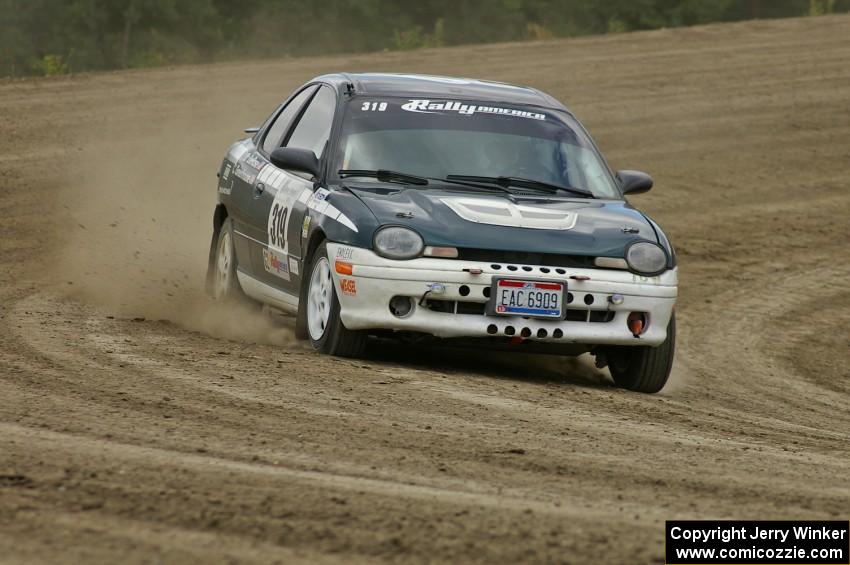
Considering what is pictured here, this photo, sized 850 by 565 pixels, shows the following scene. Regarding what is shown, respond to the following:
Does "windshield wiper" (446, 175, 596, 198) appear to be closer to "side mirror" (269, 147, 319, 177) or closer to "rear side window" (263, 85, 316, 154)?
"side mirror" (269, 147, 319, 177)

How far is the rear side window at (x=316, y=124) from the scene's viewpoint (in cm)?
929

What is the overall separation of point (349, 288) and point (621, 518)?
11.4 ft

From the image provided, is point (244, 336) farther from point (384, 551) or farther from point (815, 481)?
point (384, 551)

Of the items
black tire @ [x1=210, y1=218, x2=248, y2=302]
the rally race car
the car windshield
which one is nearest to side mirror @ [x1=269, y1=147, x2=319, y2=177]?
the rally race car

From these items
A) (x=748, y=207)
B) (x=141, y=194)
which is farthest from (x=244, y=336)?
(x=748, y=207)

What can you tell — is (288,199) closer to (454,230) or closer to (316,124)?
(316,124)

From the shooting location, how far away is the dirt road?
4.44 meters

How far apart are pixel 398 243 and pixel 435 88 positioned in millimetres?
1845

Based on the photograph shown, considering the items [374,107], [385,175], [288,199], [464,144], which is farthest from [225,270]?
[464,144]

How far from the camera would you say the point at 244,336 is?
9.49 m

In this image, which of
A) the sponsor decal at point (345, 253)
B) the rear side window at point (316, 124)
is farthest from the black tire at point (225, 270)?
the sponsor decal at point (345, 253)

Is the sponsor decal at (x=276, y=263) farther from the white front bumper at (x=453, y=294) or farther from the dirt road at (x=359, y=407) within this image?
the white front bumper at (x=453, y=294)

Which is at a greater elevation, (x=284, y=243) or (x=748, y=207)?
(x=284, y=243)

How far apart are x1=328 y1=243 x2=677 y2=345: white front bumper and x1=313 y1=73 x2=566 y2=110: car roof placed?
1.62 meters
